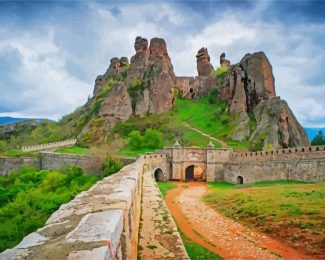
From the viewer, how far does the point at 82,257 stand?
107 inches

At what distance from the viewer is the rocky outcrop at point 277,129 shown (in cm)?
4109

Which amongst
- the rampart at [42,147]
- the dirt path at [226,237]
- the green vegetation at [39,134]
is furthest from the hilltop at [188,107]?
the dirt path at [226,237]

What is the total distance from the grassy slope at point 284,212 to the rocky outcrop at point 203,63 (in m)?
58.2

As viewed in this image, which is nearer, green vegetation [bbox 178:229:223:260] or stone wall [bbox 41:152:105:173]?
green vegetation [bbox 178:229:223:260]

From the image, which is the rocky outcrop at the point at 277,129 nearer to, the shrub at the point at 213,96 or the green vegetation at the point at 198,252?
the shrub at the point at 213,96

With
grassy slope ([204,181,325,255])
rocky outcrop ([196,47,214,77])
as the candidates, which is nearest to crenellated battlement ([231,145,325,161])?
grassy slope ([204,181,325,255])

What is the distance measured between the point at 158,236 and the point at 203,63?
72.0 metres

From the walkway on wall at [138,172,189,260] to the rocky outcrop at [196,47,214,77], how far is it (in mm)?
67621

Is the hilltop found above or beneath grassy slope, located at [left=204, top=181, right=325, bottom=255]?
above

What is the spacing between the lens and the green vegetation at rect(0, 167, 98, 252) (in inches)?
546

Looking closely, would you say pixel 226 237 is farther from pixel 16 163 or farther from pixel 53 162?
pixel 16 163

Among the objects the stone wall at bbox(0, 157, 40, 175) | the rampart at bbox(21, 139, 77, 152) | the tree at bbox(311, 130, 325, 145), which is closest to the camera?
the stone wall at bbox(0, 157, 40, 175)

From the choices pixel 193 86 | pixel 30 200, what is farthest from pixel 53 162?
pixel 193 86

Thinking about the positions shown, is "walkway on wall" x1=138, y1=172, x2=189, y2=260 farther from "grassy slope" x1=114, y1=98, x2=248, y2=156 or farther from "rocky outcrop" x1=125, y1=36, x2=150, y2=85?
"rocky outcrop" x1=125, y1=36, x2=150, y2=85
